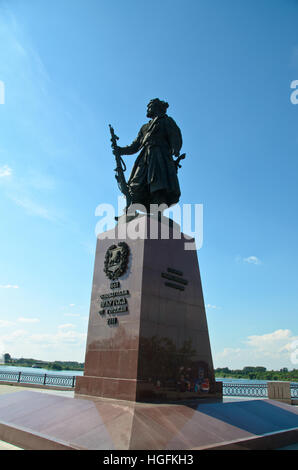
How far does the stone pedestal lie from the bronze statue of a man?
118 cm

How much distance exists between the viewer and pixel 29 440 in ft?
17.9

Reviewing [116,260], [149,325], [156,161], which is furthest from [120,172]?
[149,325]

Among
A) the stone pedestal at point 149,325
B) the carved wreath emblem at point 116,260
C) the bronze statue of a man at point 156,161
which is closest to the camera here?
the stone pedestal at point 149,325

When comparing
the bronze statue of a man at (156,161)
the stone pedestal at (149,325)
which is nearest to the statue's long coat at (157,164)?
the bronze statue of a man at (156,161)

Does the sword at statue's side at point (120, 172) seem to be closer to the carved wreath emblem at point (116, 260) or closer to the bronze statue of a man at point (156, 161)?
the bronze statue of a man at point (156, 161)

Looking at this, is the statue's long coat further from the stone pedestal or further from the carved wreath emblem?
the carved wreath emblem

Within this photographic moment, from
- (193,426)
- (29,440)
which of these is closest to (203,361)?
(193,426)

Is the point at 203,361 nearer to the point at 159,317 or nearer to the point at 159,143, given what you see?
the point at 159,317

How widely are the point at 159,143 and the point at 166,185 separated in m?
1.54

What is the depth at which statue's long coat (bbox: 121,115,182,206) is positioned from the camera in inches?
398

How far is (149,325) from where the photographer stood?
768 cm

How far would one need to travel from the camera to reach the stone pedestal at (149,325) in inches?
290

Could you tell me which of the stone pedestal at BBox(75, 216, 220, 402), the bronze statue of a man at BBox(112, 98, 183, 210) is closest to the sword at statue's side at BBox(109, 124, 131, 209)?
the bronze statue of a man at BBox(112, 98, 183, 210)

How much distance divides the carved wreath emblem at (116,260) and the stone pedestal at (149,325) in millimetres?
124
